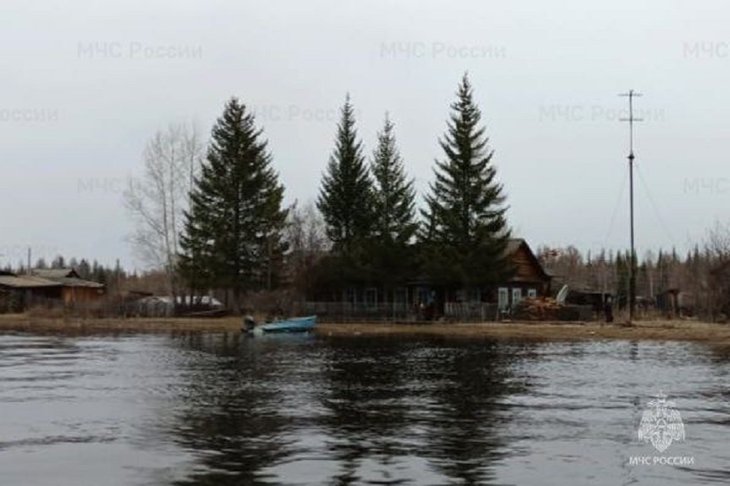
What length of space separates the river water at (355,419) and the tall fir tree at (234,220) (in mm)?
33611

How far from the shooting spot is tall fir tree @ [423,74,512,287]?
58781 mm

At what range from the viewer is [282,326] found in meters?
50.5

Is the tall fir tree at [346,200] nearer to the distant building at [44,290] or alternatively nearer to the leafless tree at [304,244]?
the leafless tree at [304,244]

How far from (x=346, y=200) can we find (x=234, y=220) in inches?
332

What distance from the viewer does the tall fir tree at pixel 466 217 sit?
58.8 m

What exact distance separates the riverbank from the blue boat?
115 cm

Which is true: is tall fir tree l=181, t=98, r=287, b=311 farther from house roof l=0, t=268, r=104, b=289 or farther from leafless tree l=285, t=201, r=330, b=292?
house roof l=0, t=268, r=104, b=289

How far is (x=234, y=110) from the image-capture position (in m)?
68.9

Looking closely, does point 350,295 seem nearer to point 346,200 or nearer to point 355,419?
point 346,200

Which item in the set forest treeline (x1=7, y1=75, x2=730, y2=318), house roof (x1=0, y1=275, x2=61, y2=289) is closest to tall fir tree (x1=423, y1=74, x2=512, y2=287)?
forest treeline (x1=7, y1=75, x2=730, y2=318)

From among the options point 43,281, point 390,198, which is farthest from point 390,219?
point 43,281

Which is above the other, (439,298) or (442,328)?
(439,298)

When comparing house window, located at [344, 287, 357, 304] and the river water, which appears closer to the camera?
the river water

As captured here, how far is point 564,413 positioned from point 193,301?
54.0 metres
